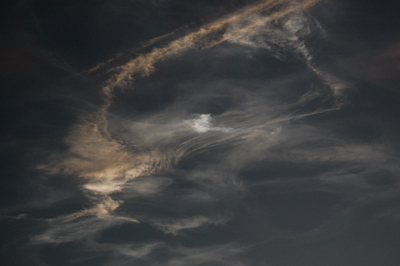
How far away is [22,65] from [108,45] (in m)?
1.69

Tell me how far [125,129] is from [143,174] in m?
1.83

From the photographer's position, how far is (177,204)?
803 cm

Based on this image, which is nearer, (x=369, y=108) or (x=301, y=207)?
(x=369, y=108)

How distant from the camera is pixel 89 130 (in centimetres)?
571

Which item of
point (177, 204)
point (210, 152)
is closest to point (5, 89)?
point (210, 152)

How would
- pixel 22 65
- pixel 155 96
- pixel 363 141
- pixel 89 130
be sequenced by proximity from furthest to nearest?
1. pixel 363 141
2. pixel 89 130
3. pixel 155 96
4. pixel 22 65

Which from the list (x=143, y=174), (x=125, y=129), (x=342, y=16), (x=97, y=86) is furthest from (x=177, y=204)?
(x=342, y=16)

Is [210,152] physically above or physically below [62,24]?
below

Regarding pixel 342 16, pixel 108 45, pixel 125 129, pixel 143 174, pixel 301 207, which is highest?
pixel 342 16

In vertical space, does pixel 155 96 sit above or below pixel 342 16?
below

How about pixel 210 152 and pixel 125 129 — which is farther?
pixel 210 152

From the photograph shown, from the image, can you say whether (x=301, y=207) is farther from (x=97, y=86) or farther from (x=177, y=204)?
(x=97, y=86)

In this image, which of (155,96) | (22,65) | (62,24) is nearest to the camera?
(62,24)

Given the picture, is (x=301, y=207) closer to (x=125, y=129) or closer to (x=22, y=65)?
(x=125, y=129)
